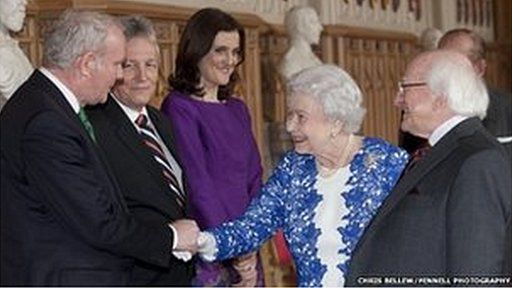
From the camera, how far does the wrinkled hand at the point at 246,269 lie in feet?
16.2

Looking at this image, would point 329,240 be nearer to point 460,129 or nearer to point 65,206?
point 460,129

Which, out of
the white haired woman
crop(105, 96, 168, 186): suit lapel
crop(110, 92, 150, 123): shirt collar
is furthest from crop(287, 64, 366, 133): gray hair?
crop(110, 92, 150, 123): shirt collar

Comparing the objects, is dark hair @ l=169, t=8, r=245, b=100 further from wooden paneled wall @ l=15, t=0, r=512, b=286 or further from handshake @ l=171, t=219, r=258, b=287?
handshake @ l=171, t=219, r=258, b=287

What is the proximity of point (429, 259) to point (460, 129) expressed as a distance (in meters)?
0.43

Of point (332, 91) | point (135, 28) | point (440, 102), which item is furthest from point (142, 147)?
point (440, 102)

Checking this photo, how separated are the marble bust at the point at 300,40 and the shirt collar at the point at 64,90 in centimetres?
413

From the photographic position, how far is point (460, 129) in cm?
359

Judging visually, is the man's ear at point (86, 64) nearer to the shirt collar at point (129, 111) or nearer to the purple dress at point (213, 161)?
the shirt collar at point (129, 111)

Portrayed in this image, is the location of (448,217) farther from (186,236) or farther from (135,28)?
(135,28)

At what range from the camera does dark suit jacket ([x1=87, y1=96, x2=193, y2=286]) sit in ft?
12.9

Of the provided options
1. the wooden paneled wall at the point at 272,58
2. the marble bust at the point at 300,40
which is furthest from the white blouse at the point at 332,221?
the marble bust at the point at 300,40

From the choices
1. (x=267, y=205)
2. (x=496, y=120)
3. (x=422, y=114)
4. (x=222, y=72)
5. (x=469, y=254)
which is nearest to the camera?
(x=469, y=254)

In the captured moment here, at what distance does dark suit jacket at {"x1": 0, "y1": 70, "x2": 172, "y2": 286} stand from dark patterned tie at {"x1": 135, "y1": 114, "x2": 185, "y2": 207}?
0.65 meters

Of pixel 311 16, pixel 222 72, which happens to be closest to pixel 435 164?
pixel 222 72
